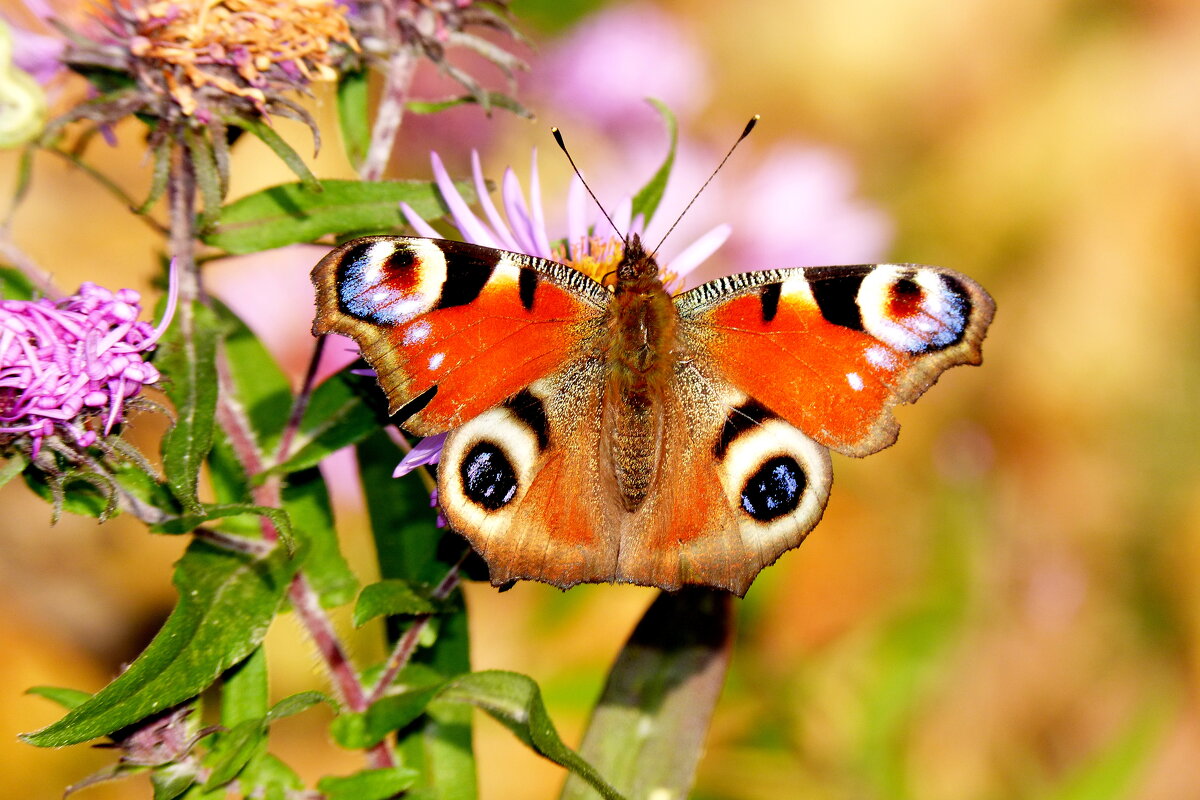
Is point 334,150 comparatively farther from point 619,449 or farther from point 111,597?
point 619,449

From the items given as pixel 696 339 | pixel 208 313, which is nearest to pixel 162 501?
pixel 208 313

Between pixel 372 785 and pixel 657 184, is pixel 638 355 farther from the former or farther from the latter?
pixel 372 785

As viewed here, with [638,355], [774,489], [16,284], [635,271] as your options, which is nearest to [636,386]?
[638,355]

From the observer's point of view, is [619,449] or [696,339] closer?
[619,449]

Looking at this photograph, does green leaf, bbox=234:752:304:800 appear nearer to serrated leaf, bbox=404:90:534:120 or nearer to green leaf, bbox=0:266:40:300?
green leaf, bbox=0:266:40:300

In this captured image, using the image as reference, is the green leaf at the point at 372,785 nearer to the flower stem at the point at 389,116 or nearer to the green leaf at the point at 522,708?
the green leaf at the point at 522,708

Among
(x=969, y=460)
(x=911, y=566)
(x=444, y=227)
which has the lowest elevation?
(x=911, y=566)

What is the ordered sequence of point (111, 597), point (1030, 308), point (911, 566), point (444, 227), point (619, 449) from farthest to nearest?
point (1030, 308), point (911, 566), point (111, 597), point (444, 227), point (619, 449)

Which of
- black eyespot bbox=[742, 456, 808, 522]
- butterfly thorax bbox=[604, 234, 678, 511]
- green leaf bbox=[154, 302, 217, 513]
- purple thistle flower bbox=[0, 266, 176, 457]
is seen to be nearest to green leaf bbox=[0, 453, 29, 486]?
purple thistle flower bbox=[0, 266, 176, 457]

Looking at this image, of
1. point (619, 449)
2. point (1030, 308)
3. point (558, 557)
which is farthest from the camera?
point (1030, 308)
